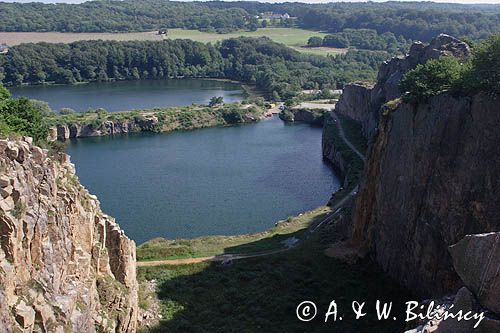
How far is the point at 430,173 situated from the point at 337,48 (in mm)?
169728

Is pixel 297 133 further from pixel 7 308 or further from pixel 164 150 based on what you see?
pixel 7 308

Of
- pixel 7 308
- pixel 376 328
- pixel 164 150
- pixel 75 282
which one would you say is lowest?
pixel 164 150

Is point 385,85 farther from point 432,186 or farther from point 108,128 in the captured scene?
point 108,128

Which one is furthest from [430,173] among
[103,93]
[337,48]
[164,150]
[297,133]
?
[337,48]

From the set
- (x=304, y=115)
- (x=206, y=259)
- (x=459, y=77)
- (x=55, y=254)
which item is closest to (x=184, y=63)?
(x=304, y=115)

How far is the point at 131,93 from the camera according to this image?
140m

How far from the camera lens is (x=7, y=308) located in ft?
60.2

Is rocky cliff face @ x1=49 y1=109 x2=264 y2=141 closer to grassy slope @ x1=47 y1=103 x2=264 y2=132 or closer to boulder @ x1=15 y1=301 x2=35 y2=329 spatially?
grassy slope @ x1=47 y1=103 x2=264 y2=132

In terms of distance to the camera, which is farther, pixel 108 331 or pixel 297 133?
pixel 297 133

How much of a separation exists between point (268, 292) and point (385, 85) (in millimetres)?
43466

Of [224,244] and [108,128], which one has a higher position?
[224,244]

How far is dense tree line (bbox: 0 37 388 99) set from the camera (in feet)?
475

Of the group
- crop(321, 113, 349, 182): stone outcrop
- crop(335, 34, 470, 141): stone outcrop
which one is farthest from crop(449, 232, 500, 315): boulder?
crop(321, 113, 349, 182): stone outcrop

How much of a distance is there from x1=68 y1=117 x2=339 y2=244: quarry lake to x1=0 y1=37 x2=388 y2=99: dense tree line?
40585mm
